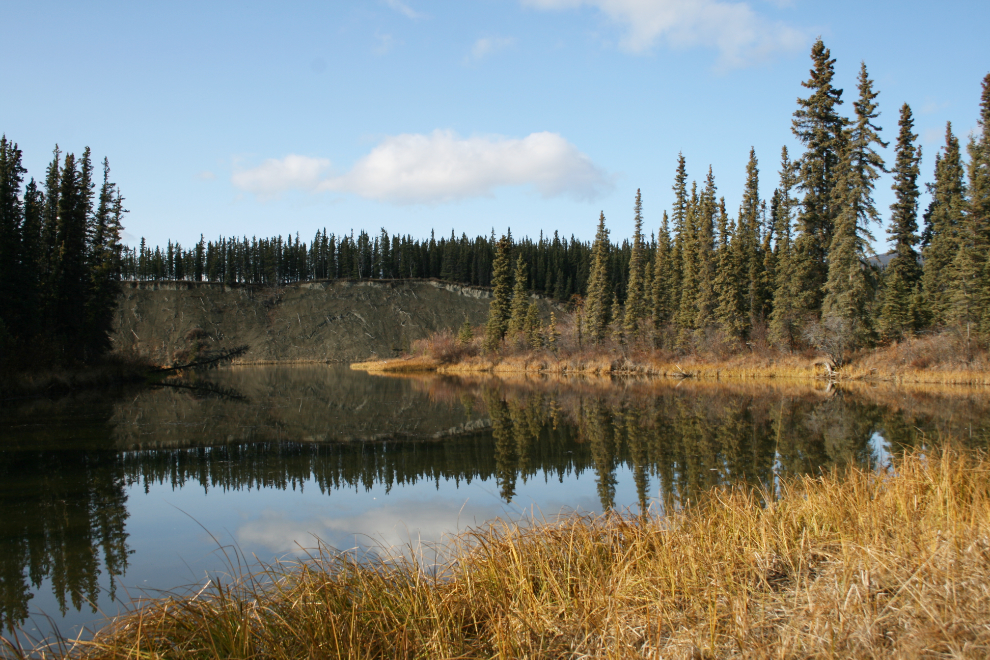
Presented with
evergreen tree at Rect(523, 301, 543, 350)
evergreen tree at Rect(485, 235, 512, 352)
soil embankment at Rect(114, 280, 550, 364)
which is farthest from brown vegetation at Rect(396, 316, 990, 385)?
soil embankment at Rect(114, 280, 550, 364)

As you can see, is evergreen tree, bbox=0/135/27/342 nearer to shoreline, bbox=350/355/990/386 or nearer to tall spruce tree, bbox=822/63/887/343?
shoreline, bbox=350/355/990/386

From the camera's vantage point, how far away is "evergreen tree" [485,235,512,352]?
202ft

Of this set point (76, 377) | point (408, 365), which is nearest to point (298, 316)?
point (408, 365)

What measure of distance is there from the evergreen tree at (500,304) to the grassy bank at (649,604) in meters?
55.4

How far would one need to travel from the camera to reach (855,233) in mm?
35781

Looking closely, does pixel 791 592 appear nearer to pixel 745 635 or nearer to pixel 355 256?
pixel 745 635

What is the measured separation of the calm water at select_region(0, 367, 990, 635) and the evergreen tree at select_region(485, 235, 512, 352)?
33.0 m

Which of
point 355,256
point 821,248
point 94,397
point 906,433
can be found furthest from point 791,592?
point 355,256

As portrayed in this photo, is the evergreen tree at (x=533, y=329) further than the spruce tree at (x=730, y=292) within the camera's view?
Yes

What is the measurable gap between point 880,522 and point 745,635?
8.98 ft

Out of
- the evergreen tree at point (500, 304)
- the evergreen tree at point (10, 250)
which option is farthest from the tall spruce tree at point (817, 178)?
the evergreen tree at point (10, 250)

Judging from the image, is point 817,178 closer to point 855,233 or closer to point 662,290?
point 855,233

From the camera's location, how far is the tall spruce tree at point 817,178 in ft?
127

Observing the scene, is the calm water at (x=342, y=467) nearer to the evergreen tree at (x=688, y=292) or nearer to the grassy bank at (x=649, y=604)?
the grassy bank at (x=649, y=604)
